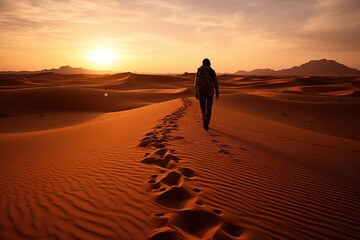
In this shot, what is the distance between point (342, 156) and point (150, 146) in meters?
5.30

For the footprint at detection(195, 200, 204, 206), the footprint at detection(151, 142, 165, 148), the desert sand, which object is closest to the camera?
the desert sand

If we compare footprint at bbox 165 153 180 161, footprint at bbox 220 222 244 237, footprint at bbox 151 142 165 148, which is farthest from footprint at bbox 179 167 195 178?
footprint at bbox 151 142 165 148

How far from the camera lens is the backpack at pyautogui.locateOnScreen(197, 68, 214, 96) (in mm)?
7746

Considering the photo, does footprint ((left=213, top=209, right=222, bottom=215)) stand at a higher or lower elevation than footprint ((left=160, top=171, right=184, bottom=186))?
lower

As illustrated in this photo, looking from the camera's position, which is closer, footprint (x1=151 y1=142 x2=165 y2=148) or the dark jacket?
footprint (x1=151 y1=142 x2=165 y2=148)

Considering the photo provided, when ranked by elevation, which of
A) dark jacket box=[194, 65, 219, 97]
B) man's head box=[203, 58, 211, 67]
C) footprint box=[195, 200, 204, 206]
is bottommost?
footprint box=[195, 200, 204, 206]

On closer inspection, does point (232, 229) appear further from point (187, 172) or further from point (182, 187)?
point (187, 172)

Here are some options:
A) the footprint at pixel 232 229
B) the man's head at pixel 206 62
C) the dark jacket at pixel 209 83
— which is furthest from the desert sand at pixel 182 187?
the man's head at pixel 206 62

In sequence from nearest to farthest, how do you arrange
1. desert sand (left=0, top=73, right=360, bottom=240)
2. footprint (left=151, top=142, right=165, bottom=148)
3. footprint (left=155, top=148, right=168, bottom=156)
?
desert sand (left=0, top=73, right=360, bottom=240) → footprint (left=155, top=148, right=168, bottom=156) → footprint (left=151, top=142, right=165, bottom=148)

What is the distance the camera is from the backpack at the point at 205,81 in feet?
25.4

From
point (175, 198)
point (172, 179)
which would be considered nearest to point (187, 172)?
point (172, 179)

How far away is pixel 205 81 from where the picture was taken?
25.5 feet

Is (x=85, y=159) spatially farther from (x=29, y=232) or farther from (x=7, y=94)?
(x=7, y=94)

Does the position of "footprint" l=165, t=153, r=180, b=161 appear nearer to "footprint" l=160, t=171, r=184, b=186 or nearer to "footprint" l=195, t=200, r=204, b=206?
"footprint" l=160, t=171, r=184, b=186
